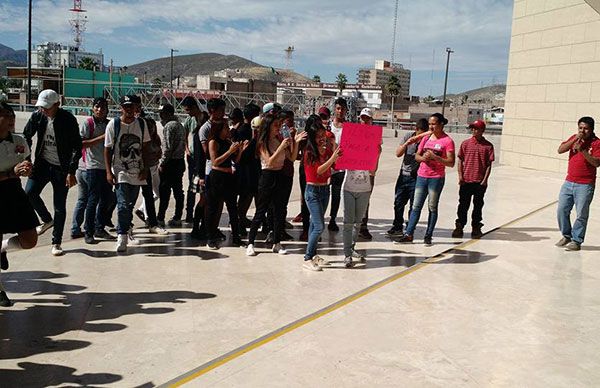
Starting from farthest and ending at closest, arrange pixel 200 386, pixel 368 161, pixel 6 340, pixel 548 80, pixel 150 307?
pixel 548 80 < pixel 368 161 < pixel 150 307 < pixel 6 340 < pixel 200 386

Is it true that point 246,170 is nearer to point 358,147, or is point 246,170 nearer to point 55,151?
point 358,147

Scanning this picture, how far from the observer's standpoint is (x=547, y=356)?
3.92m

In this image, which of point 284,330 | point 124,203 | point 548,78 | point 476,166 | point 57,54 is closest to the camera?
point 284,330

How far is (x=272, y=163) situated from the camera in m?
6.34

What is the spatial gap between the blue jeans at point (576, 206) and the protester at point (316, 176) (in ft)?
11.6

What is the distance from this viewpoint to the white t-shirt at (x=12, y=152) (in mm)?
4324

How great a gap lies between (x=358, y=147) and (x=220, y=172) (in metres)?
1.77

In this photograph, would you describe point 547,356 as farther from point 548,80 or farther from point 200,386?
point 548,80

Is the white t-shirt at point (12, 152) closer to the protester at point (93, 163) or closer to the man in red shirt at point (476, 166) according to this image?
the protester at point (93, 163)

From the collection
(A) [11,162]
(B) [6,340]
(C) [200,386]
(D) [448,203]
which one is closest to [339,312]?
(C) [200,386]

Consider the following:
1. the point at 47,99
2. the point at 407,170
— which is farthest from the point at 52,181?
the point at 407,170

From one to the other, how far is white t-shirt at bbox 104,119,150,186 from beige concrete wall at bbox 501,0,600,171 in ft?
46.0

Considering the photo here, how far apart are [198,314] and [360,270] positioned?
2.20 m

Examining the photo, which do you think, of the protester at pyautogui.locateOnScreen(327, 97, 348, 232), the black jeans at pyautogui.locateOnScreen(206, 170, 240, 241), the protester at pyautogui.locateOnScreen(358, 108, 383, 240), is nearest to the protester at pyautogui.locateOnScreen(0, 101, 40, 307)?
the black jeans at pyautogui.locateOnScreen(206, 170, 240, 241)
